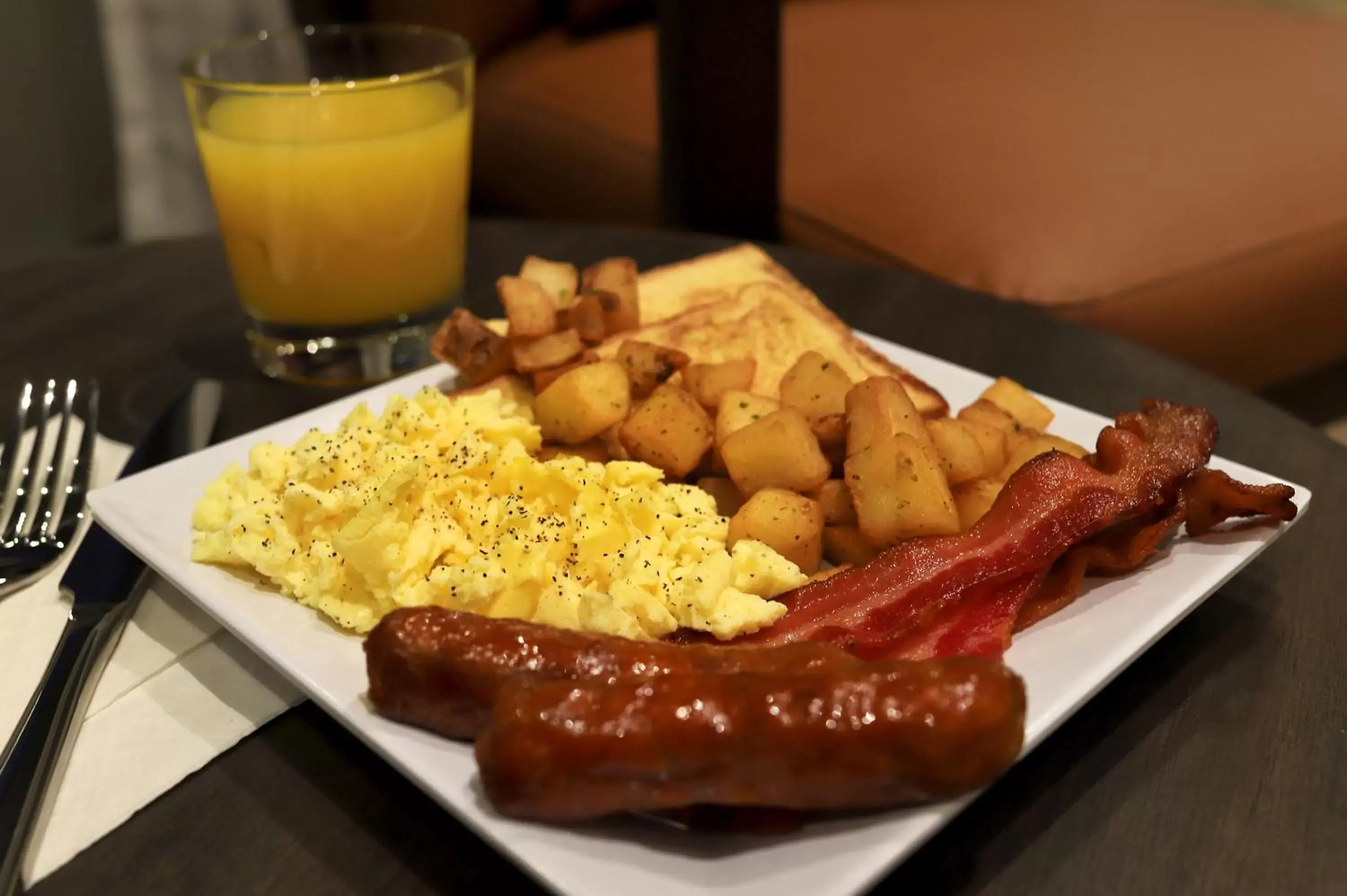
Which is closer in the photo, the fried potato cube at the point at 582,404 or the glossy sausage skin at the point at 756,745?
the glossy sausage skin at the point at 756,745

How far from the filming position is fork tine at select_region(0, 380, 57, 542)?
149 cm

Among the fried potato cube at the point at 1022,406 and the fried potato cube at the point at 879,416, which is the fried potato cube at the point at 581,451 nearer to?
the fried potato cube at the point at 879,416

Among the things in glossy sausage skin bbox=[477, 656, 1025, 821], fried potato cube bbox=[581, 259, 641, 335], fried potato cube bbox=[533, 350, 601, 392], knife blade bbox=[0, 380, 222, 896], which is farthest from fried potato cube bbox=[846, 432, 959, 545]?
knife blade bbox=[0, 380, 222, 896]

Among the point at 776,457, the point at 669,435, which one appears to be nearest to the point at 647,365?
the point at 669,435

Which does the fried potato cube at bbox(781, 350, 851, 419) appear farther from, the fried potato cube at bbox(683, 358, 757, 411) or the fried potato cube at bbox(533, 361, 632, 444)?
the fried potato cube at bbox(533, 361, 632, 444)

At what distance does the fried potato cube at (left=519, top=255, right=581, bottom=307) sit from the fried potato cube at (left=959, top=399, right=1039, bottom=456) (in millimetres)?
637

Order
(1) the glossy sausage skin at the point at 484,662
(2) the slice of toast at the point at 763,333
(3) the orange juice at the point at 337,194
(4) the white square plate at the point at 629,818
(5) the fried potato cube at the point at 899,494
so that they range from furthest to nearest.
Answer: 1. (3) the orange juice at the point at 337,194
2. (2) the slice of toast at the point at 763,333
3. (5) the fried potato cube at the point at 899,494
4. (1) the glossy sausage skin at the point at 484,662
5. (4) the white square plate at the point at 629,818

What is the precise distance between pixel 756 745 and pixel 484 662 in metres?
0.25

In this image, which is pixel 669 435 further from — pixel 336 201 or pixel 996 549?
pixel 336 201

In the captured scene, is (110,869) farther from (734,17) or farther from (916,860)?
(734,17)

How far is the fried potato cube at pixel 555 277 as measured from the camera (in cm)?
179

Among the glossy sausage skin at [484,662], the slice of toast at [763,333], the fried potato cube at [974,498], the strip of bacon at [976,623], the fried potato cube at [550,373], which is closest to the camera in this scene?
the glossy sausage skin at [484,662]

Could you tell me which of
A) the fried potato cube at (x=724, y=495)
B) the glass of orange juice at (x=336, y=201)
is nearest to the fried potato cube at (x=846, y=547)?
the fried potato cube at (x=724, y=495)

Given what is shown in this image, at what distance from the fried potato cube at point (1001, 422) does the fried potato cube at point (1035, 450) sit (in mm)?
13
